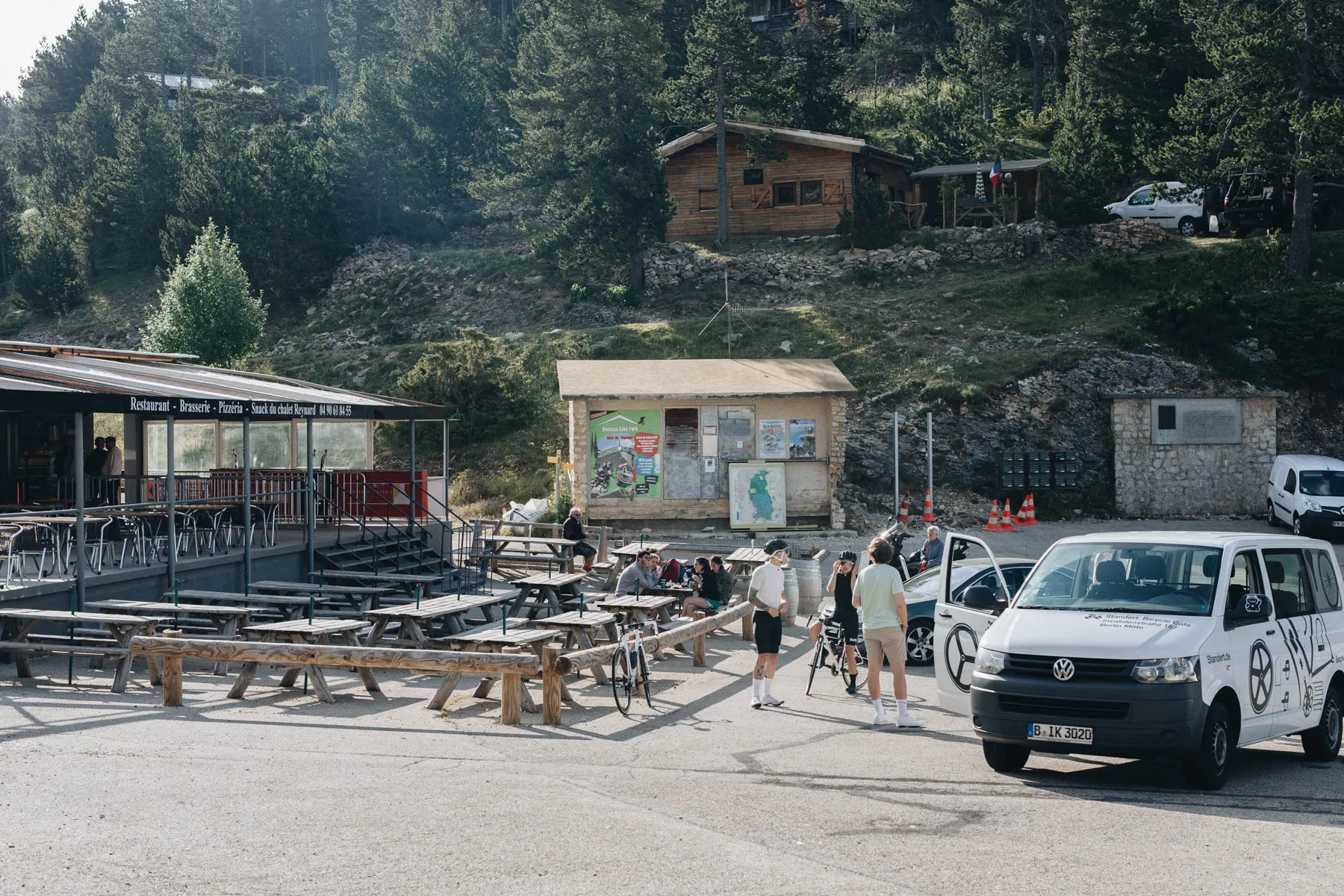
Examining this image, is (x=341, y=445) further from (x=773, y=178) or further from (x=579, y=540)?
(x=773, y=178)

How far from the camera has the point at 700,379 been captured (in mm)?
27172

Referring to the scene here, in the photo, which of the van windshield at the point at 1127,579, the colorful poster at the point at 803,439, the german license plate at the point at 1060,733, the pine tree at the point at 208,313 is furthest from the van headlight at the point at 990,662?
the pine tree at the point at 208,313

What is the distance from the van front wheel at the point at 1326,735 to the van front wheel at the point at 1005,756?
2.54 meters

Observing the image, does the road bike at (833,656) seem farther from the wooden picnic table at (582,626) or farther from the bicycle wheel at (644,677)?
the wooden picnic table at (582,626)

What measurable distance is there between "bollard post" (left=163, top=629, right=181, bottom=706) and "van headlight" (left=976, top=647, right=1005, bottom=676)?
7101 mm

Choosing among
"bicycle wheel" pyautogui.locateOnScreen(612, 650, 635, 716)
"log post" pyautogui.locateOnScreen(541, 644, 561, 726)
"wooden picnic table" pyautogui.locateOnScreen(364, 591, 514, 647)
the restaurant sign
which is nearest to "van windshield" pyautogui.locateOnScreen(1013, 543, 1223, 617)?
"bicycle wheel" pyautogui.locateOnScreen(612, 650, 635, 716)

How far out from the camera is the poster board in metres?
26.6

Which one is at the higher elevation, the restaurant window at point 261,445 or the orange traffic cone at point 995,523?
the restaurant window at point 261,445

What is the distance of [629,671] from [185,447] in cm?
1530

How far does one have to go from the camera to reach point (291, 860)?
6629 millimetres

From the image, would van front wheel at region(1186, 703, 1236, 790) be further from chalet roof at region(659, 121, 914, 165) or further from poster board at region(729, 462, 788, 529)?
chalet roof at region(659, 121, 914, 165)

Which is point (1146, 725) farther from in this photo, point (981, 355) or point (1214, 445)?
point (981, 355)

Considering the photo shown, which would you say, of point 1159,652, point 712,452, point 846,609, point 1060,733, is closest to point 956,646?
point 1060,733

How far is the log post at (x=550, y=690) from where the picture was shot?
10844 millimetres
